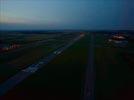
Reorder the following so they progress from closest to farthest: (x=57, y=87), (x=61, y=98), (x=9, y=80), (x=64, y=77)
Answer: (x=61, y=98)
(x=57, y=87)
(x=9, y=80)
(x=64, y=77)

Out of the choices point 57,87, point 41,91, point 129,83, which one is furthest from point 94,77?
point 41,91

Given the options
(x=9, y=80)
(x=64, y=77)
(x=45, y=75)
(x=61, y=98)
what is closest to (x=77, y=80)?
(x=64, y=77)

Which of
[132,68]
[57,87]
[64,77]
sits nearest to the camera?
[57,87]

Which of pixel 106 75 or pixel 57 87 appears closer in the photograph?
pixel 57 87

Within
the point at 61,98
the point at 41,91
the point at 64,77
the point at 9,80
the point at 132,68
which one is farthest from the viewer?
the point at 132,68

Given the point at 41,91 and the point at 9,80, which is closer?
the point at 41,91

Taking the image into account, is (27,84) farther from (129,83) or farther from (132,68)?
(132,68)

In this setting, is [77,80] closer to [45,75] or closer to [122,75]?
[45,75]

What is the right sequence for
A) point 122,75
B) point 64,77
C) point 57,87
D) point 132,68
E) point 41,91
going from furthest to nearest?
point 132,68 → point 122,75 → point 64,77 → point 57,87 → point 41,91
